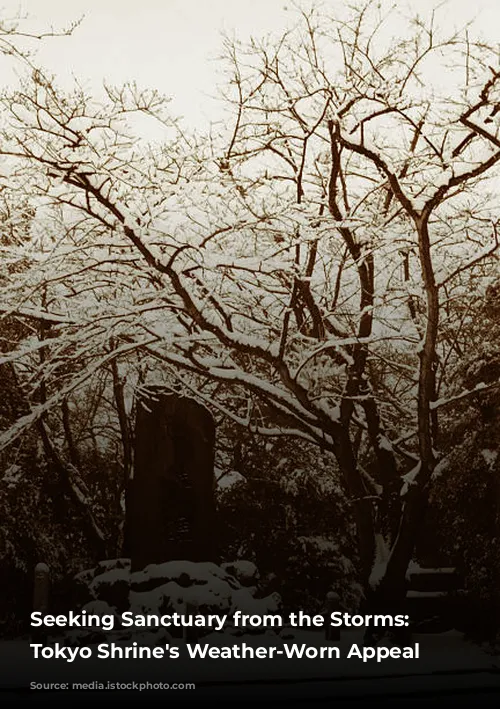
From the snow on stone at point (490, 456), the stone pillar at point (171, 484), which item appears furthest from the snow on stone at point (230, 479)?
the snow on stone at point (490, 456)

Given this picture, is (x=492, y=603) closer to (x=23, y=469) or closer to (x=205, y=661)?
(x=205, y=661)

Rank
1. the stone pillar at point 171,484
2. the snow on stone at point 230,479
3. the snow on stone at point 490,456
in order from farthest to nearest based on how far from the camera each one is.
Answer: the snow on stone at point 230,479 → the stone pillar at point 171,484 → the snow on stone at point 490,456

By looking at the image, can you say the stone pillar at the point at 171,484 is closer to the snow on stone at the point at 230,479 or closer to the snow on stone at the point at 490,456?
the snow on stone at the point at 230,479

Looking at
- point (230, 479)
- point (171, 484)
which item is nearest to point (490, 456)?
point (171, 484)

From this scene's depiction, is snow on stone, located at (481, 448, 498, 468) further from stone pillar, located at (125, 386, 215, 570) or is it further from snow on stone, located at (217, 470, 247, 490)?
snow on stone, located at (217, 470, 247, 490)

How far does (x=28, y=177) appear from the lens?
280 inches

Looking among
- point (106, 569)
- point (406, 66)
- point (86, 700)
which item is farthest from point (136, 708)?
point (406, 66)

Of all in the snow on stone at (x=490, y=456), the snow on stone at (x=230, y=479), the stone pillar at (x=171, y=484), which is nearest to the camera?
the snow on stone at (x=490, y=456)

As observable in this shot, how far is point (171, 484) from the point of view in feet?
25.8

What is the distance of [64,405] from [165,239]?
340 centimetres

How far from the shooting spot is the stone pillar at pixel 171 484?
7754mm

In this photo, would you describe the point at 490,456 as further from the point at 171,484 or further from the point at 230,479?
the point at 230,479

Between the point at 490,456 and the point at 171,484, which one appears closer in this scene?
the point at 490,456

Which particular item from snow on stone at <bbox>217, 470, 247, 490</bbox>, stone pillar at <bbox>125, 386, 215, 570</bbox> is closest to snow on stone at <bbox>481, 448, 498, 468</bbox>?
stone pillar at <bbox>125, 386, 215, 570</bbox>
